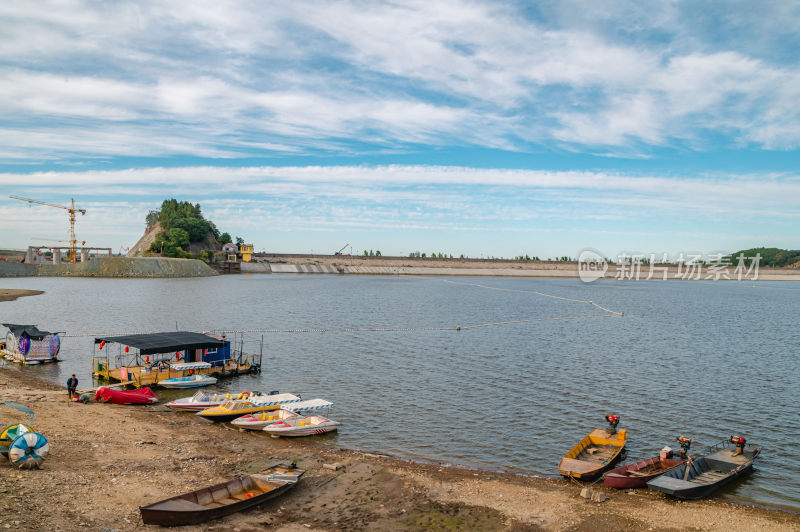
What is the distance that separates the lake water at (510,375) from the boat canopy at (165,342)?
330 cm

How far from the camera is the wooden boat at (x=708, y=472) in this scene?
69.1ft

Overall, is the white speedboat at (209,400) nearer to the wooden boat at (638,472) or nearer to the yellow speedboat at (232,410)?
the yellow speedboat at (232,410)

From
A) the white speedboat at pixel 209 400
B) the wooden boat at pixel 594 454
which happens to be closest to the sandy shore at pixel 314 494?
the wooden boat at pixel 594 454

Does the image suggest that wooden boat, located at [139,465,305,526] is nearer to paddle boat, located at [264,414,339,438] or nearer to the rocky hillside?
paddle boat, located at [264,414,339,438]

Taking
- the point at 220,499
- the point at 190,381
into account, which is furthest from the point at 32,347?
the point at 220,499

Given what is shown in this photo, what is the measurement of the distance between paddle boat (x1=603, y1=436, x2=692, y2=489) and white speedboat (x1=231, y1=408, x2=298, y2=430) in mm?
16128

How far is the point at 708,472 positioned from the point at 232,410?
2388 cm

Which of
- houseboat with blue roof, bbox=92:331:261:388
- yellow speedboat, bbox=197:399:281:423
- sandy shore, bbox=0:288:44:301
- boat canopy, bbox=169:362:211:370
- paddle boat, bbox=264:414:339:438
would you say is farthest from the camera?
sandy shore, bbox=0:288:44:301

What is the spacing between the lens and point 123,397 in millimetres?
32438

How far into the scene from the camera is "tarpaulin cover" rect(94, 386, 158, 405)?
3225cm

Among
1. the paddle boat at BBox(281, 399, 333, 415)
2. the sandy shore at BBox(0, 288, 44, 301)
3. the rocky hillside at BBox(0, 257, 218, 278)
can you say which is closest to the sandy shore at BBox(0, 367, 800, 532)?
the paddle boat at BBox(281, 399, 333, 415)

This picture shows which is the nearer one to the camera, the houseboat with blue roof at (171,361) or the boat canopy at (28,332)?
the houseboat with blue roof at (171,361)

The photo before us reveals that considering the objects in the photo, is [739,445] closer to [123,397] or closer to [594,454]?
[594,454]

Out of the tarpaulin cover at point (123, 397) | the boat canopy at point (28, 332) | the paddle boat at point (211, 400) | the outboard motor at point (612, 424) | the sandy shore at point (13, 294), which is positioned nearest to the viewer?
the outboard motor at point (612, 424)
